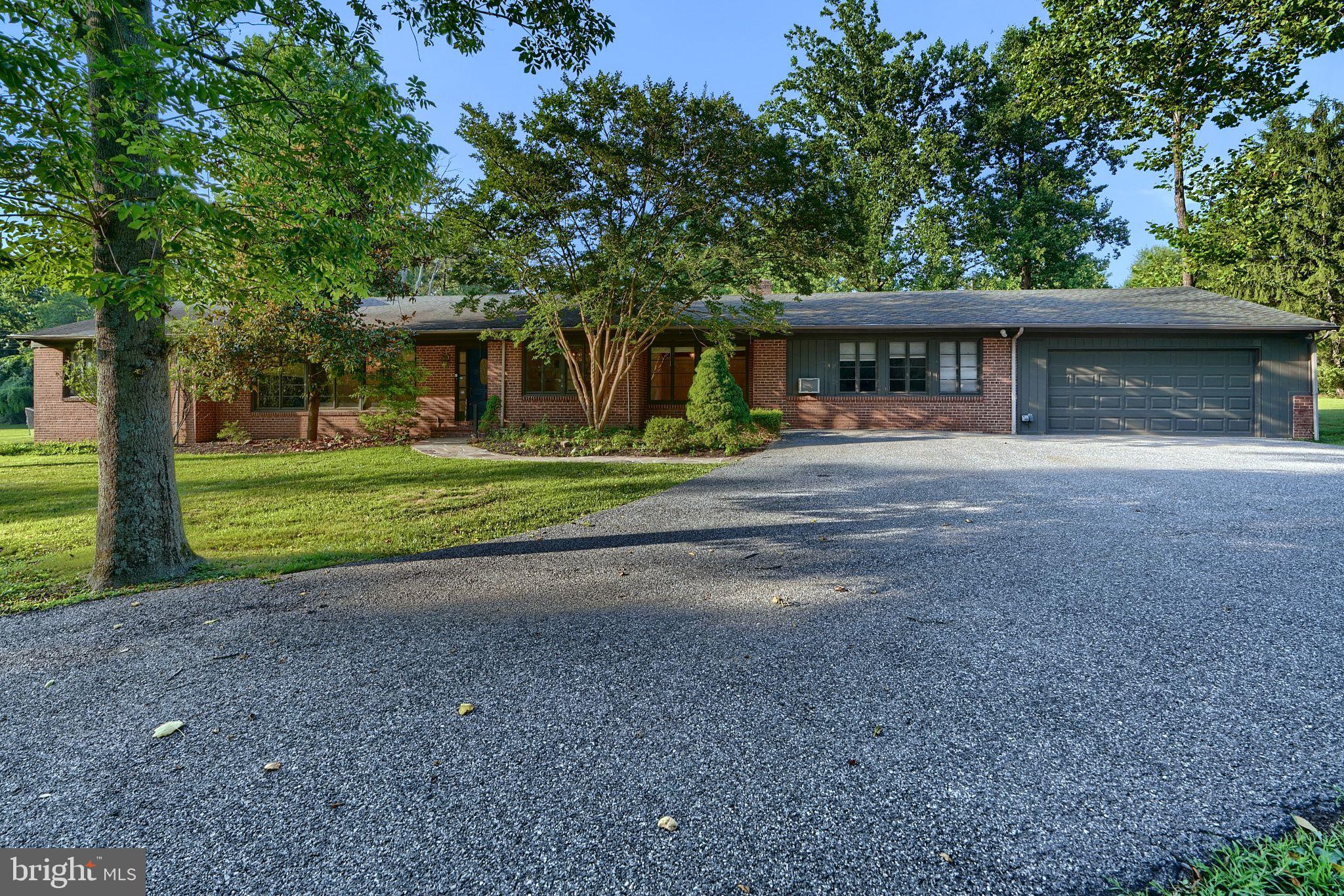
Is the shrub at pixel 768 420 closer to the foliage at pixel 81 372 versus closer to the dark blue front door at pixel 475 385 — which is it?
the dark blue front door at pixel 475 385

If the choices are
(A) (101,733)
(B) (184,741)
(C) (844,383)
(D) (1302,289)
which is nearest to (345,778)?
(B) (184,741)

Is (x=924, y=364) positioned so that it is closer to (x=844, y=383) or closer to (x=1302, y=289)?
(x=844, y=383)

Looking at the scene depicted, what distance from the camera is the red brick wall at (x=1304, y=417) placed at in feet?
45.1

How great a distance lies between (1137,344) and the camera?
571 inches

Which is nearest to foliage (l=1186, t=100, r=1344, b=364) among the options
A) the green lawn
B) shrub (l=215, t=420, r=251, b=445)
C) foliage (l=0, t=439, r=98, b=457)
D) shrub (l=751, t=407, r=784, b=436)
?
shrub (l=751, t=407, r=784, b=436)

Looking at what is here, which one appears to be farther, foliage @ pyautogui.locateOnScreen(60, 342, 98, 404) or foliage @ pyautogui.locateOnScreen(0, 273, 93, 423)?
foliage @ pyautogui.locateOnScreen(0, 273, 93, 423)

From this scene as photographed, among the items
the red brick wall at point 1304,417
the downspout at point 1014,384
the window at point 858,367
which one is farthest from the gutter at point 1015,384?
the red brick wall at point 1304,417

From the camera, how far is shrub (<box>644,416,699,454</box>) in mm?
11656

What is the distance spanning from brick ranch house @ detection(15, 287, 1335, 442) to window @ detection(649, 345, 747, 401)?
1.3 inches

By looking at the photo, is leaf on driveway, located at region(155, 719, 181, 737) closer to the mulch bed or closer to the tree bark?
the mulch bed

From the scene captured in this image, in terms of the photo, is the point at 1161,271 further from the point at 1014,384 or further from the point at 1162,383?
the point at 1014,384

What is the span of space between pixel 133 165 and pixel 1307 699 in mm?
6347

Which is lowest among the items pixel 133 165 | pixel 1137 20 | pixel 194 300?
pixel 194 300

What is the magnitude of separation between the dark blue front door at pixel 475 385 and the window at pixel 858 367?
357 inches
